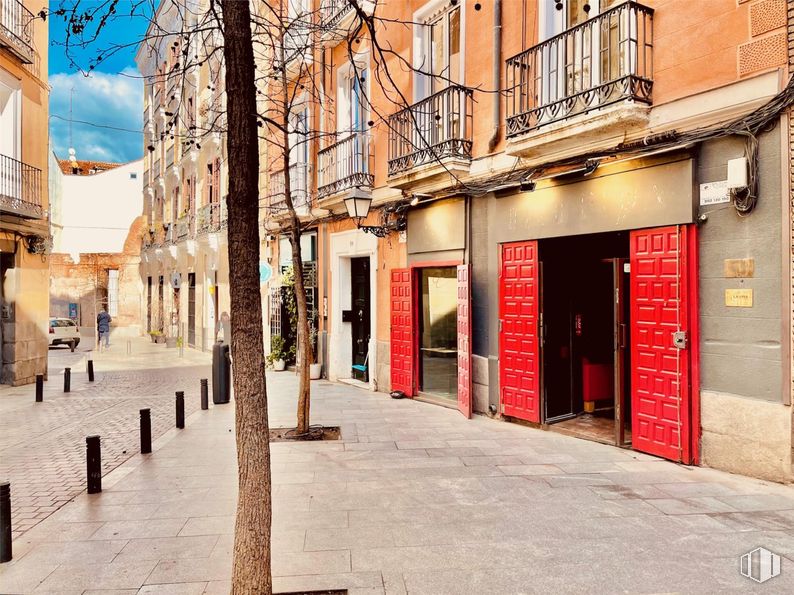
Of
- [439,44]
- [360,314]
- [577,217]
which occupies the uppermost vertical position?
[439,44]

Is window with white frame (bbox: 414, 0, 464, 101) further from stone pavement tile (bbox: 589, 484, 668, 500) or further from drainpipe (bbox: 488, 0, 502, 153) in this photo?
stone pavement tile (bbox: 589, 484, 668, 500)

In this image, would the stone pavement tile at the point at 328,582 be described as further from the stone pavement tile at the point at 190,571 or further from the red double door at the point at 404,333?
the red double door at the point at 404,333

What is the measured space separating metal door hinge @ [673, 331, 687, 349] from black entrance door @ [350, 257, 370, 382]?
7.66 m

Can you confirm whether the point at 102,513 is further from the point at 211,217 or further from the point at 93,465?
the point at 211,217

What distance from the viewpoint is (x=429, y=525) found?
4672 mm

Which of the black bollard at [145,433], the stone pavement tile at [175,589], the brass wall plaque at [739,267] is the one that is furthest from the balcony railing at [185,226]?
the stone pavement tile at [175,589]

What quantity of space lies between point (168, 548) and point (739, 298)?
5.64m

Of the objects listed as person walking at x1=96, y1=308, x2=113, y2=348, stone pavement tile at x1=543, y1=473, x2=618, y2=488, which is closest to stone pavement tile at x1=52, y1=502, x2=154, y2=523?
stone pavement tile at x1=543, y1=473, x2=618, y2=488

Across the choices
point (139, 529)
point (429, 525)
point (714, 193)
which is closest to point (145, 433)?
point (139, 529)

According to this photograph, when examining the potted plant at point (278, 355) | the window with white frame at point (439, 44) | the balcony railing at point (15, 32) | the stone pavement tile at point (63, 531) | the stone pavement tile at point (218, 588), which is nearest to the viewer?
the stone pavement tile at point (218, 588)

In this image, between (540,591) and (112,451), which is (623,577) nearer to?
(540,591)

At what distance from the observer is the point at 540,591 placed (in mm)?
3602

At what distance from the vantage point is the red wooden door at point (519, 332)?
820 centimetres

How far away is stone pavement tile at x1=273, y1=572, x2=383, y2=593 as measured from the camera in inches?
144
